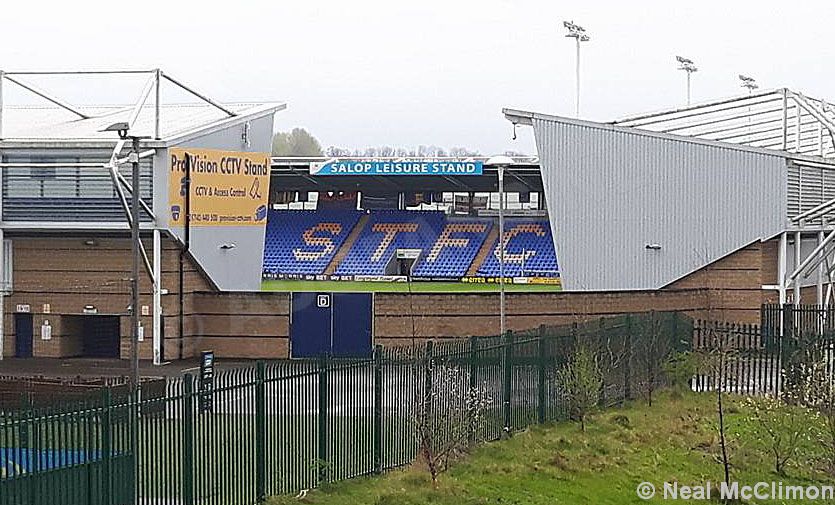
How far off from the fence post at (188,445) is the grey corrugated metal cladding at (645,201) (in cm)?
2529

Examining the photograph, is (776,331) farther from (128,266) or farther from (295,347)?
(128,266)

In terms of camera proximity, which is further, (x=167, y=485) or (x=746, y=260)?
(x=746, y=260)

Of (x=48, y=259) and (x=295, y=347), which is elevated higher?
(x=48, y=259)

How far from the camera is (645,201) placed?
3841 centimetres

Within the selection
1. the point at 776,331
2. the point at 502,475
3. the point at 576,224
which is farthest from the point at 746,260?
the point at 502,475

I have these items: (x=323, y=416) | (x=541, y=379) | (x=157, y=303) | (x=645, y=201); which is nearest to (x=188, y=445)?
(x=323, y=416)

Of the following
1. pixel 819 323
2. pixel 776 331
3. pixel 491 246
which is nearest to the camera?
pixel 776 331

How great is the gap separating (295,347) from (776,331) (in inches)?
551

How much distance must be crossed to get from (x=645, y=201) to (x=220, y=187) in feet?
40.6

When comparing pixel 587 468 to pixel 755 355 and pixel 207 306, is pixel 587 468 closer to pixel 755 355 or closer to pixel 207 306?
pixel 755 355

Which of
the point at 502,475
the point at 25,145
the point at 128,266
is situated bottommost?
the point at 502,475

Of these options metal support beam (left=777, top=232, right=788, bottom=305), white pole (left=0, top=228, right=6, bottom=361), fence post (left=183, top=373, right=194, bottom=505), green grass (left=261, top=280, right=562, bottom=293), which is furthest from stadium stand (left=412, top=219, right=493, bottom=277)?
fence post (left=183, top=373, right=194, bottom=505)

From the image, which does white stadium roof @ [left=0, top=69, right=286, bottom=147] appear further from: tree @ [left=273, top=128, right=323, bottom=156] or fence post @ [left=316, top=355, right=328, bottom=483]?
tree @ [left=273, top=128, right=323, bottom=156]

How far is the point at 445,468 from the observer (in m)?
16.7
